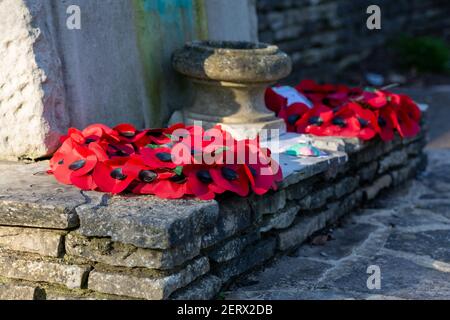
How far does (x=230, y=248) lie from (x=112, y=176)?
0.60 m

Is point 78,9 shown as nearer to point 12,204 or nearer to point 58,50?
point 58,50

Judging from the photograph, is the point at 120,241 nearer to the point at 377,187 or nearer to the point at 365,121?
the point at 365,121

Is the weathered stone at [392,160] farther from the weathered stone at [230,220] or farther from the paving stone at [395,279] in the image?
the weathered stone at [230,220]

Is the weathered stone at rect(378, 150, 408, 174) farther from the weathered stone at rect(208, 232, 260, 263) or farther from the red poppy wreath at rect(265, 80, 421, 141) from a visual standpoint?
the weathered stone at rect(208, 232, 260, 263)

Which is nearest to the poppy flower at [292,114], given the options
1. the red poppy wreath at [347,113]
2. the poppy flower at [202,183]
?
the red poppy wreath at [347,113]

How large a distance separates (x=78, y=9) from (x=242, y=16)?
1632mm

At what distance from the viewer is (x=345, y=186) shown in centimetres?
495

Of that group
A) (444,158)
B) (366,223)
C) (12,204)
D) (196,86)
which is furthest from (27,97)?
(444,158)

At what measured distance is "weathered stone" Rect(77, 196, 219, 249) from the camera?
3326 millimetres

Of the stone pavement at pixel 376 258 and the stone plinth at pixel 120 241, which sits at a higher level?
the stone plinth at pixel 120 241

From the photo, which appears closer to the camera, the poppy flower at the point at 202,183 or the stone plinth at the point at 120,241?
the stone plinth at the point at 120,241

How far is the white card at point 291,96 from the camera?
5500 millimetres

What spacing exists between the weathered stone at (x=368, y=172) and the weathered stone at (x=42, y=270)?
2.22m

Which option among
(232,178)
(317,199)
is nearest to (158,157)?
(232,178)
